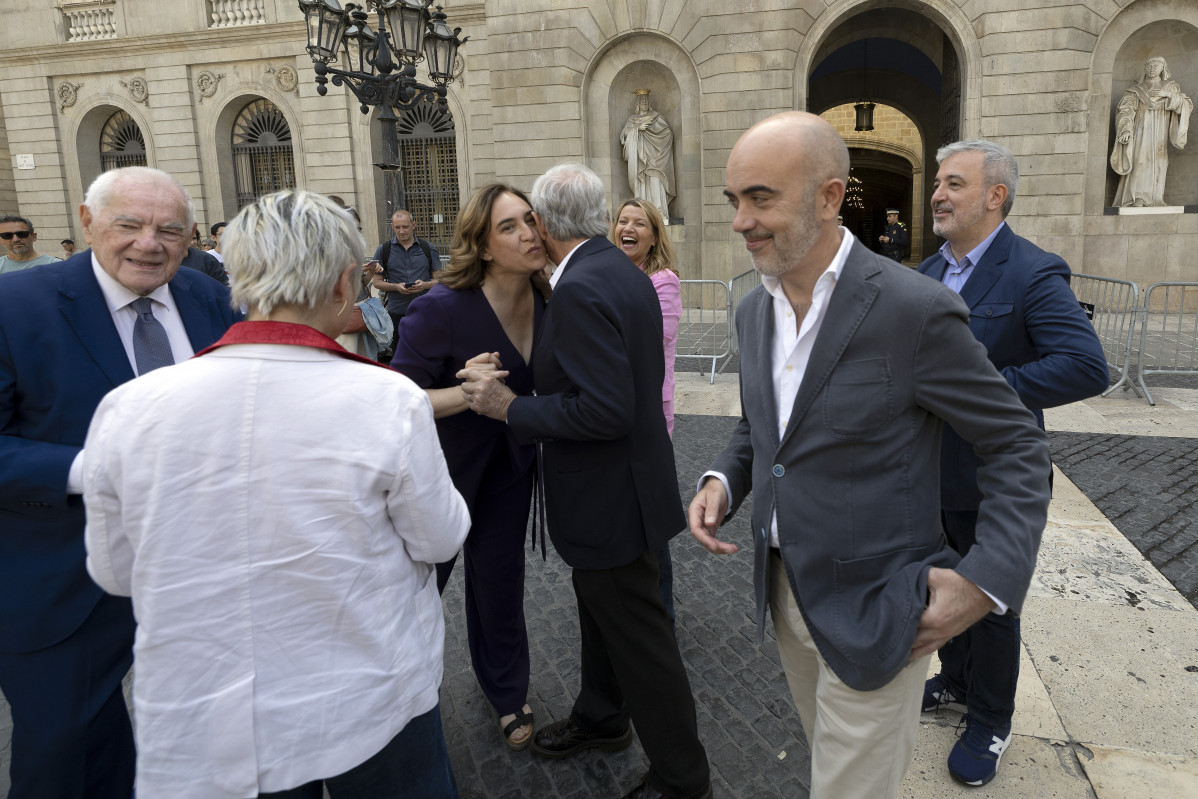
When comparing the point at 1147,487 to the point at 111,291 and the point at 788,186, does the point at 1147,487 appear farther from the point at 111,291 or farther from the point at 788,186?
the point at 111,291

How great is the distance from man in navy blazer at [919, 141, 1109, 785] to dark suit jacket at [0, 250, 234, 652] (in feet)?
8.46

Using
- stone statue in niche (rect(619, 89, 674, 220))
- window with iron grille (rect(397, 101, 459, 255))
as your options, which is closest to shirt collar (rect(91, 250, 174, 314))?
stone statue in niche (rect(619, 89, 674, 220))

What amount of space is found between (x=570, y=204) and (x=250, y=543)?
4.64 ft

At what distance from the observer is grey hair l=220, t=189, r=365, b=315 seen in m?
1.41

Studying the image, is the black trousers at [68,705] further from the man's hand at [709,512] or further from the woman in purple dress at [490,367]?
the man's hand at [709,512]

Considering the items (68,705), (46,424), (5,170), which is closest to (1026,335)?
(46,424)

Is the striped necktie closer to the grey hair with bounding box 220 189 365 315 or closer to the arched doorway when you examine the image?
the grey hair with bounding box 220 189 365 315

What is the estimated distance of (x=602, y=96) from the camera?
1491 cm

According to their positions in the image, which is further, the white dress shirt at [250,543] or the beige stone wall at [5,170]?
the beige stone wall at [5,170]

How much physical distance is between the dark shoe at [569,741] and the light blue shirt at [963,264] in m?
2.03

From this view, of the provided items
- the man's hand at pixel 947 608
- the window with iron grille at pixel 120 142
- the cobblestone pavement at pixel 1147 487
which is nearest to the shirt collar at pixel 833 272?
the man's hand at pixel 947 608

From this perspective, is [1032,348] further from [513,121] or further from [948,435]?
[513,121]

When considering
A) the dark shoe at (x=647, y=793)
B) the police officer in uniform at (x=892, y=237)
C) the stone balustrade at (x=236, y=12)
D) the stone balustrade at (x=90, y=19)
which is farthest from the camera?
the stone balustrade at (x=90, y=19)

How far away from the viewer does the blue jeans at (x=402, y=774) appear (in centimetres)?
159
